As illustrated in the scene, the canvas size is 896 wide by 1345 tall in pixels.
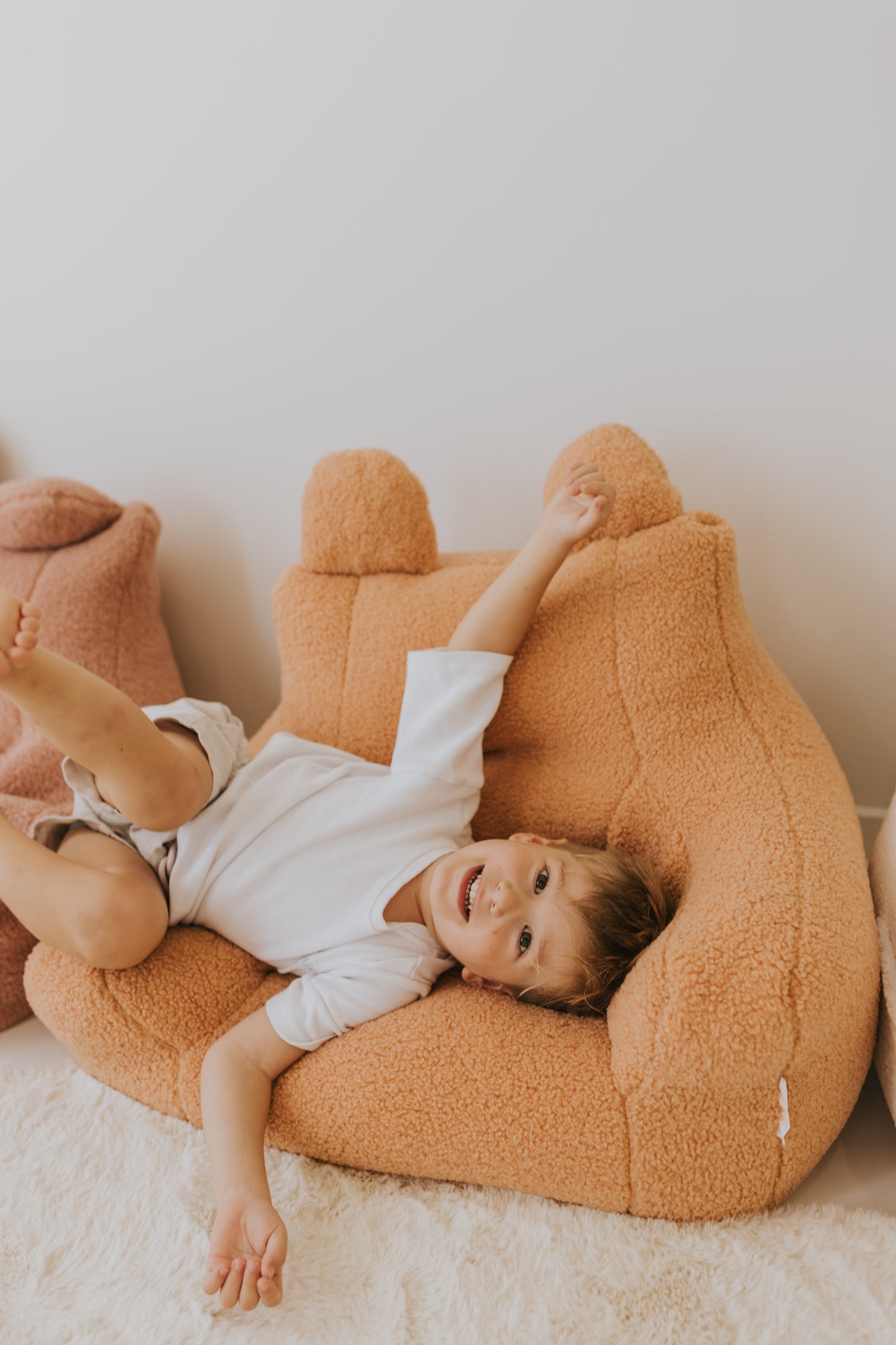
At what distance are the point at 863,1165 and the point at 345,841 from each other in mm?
635

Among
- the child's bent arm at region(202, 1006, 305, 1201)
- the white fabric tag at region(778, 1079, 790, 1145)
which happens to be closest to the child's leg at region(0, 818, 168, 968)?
the child's bent arm at region(202, 1006, 305, 1201)

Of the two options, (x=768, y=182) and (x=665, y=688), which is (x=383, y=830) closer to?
(x=665, y=688)

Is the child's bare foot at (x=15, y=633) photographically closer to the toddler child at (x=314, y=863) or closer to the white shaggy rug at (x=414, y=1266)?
the toddler child at (x=314, y=863)

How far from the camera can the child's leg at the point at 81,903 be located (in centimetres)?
95

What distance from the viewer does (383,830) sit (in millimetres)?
1083

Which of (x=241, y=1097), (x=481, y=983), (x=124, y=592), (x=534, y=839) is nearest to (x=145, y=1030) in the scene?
(x=241, y=1097)

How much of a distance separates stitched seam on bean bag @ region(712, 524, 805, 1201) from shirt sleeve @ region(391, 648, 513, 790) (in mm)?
256

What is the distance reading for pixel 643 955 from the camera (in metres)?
0.88

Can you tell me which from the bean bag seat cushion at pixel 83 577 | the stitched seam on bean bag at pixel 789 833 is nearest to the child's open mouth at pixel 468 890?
the stitched seam on bean bag at pixel 789 833

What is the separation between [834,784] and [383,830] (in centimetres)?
53

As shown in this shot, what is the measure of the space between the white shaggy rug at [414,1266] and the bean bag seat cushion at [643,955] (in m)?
0.03

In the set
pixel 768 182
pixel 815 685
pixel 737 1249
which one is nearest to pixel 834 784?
pixel 815 685

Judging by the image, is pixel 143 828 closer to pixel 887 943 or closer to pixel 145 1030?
pixel 145 1030

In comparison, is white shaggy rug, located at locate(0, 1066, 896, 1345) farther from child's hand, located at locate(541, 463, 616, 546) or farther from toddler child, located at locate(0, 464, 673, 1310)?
child's hand, located at locate(541, 463, 616, 546)
